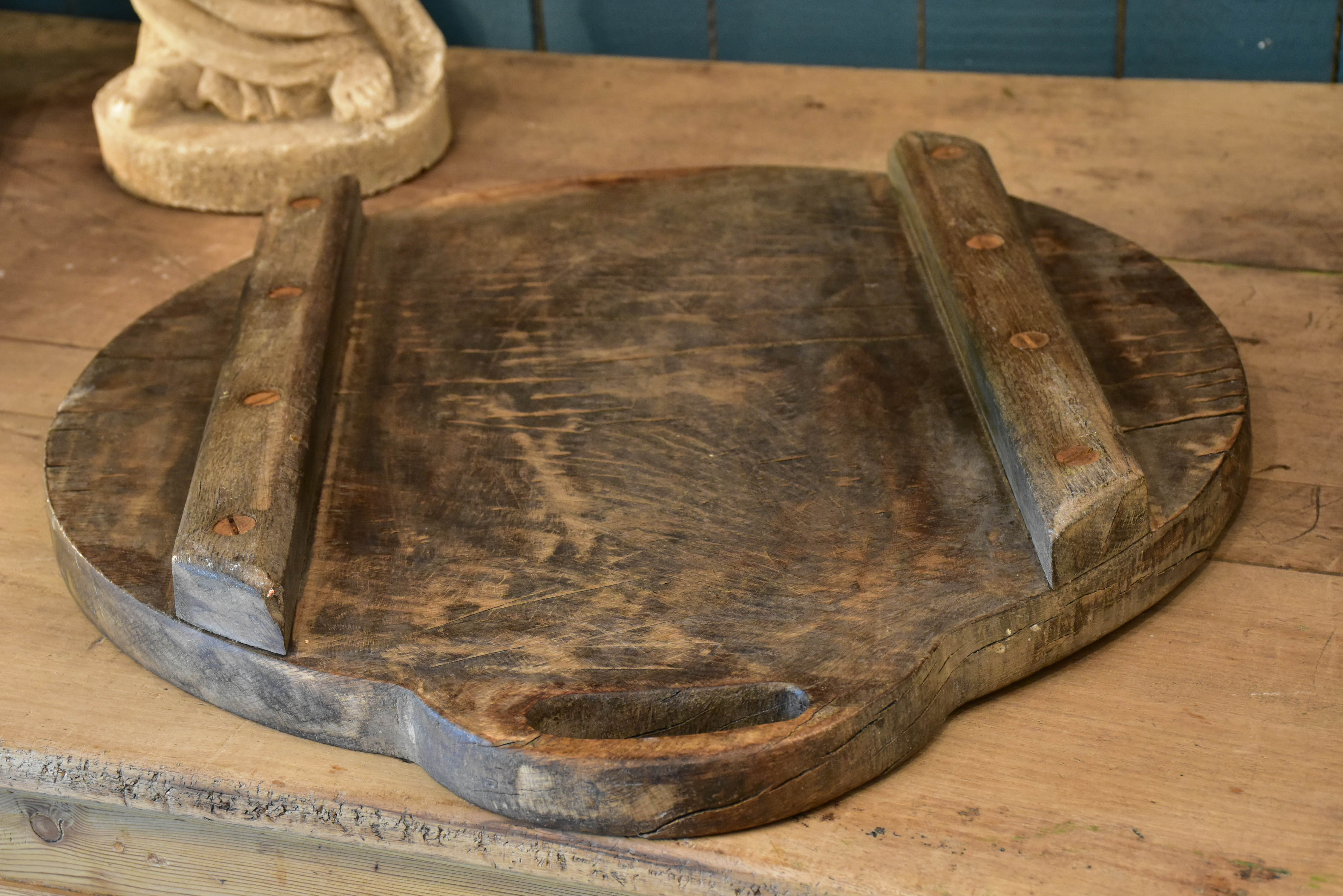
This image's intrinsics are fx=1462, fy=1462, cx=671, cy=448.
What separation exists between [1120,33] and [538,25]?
74 centimetres

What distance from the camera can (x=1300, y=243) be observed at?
4.47ft

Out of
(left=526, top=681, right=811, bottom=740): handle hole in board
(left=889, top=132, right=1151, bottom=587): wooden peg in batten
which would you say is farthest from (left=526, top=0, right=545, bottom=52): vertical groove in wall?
(left=526, top=681, right=811, bottom=740): handle hole in board

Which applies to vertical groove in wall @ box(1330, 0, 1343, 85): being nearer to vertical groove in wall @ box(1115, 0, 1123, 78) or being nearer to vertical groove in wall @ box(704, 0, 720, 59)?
vertical groove in wall @ box(1115, 0, 1123, 78)

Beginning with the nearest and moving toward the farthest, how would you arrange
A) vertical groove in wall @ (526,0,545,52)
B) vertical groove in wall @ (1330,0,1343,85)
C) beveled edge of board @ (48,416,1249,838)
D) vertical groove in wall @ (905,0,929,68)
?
beveled edge of board @ (48,416,1249,838), vertical groove in wall @ (1330,0,1343,85), vertical groove in wall @ (905,0,929,68), vertical groove in wall @ (526,0,545,52)

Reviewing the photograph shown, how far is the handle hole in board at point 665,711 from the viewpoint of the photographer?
2.64 feet

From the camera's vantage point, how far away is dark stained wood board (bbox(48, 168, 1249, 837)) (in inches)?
31.8

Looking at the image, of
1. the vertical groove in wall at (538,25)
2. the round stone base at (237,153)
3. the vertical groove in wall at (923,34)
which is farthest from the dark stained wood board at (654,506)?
the vertical groove in wall at (538,25)

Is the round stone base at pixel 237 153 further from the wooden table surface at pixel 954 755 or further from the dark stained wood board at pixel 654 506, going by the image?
the dark stained wood board at pixel 654 506

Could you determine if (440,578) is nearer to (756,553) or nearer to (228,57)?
(756,553)

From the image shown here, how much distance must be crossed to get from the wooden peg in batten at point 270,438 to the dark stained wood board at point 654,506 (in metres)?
0.02

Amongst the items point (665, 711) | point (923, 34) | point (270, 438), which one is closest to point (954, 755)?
point (665, 711)

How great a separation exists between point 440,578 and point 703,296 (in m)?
0.37

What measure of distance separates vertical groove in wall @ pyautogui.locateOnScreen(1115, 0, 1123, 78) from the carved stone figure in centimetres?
85

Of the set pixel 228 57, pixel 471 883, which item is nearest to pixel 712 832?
pixel 471 883
